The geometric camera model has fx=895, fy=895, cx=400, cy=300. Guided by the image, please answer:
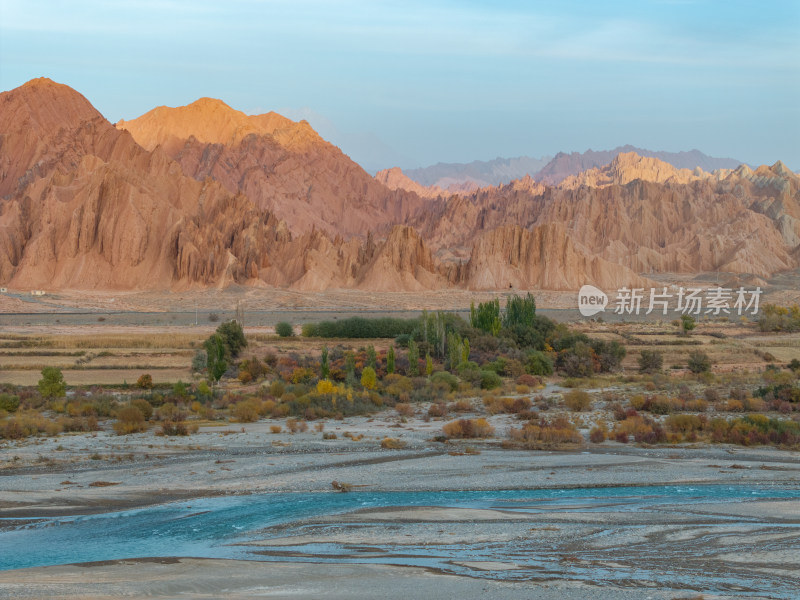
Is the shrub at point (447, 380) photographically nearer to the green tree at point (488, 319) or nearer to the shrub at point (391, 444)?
the shrub at point (391, 444)

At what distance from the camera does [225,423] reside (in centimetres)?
2494

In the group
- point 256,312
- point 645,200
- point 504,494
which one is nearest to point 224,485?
point 504,494

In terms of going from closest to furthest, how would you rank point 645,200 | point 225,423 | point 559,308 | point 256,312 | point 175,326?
point 225,423
point 175,326
point 256,312
point 559,308
point 645,200

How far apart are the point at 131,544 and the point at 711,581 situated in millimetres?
8375

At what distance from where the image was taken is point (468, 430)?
22703mm

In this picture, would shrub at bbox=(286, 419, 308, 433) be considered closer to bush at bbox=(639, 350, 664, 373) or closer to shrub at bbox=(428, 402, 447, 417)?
shrub at bbox=(428, 402, 447, 417)

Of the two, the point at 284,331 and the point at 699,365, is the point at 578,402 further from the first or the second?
the point at 284,331

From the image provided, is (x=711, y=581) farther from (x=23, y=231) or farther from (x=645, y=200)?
(x=645, y=200)

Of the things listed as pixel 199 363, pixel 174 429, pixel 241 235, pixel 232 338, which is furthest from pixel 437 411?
pixel 241 235

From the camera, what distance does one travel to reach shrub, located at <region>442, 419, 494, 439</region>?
22656mm

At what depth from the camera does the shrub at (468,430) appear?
22656 millimetres

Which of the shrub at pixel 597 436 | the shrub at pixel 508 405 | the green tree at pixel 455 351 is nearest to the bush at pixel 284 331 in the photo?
the green tree at pixel 455 351

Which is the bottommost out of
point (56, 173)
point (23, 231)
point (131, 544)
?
point (131, 544)

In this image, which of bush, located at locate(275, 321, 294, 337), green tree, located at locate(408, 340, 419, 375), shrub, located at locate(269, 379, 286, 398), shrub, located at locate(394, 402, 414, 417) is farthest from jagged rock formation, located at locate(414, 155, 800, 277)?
shrub, located at locate(394, 402, 414, 417)
